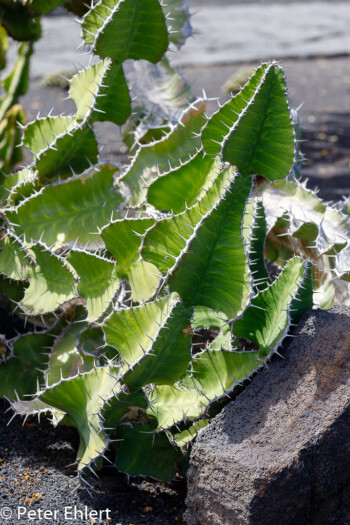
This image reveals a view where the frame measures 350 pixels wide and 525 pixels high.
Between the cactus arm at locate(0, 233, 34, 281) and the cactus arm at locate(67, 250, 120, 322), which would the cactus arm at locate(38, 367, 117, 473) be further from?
the cactus arm at locate(0, 233, 34, 281)

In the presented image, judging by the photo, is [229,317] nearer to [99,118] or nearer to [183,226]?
[183,226]

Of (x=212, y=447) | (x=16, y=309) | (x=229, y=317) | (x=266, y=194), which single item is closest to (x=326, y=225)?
(x=266, y=194)

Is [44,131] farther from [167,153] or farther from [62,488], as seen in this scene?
[62,488]

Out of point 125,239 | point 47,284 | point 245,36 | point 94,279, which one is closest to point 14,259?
point 47,284

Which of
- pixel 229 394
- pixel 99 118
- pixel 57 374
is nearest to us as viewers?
pixel 229 394

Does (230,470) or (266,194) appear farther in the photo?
(266,194)

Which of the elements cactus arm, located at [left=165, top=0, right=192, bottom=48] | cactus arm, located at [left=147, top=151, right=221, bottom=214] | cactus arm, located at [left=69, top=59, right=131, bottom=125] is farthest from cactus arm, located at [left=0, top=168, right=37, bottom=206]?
cactus arm, located at [left=165, top=0, right=192, bottom=48]

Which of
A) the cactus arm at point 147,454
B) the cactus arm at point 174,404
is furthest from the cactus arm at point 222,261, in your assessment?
the cactus arm at point 147,454
